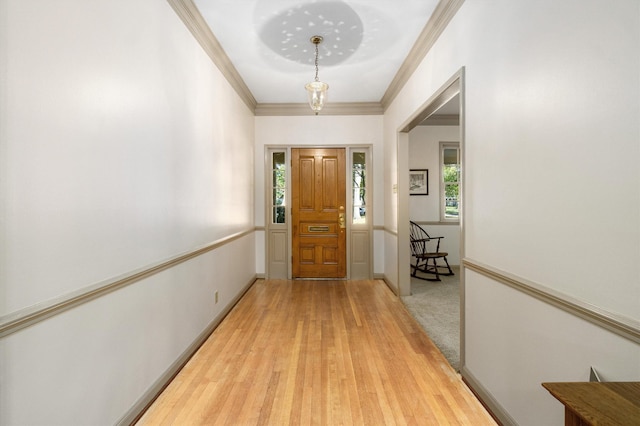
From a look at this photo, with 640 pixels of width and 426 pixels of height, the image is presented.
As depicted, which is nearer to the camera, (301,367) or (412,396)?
(412,396)

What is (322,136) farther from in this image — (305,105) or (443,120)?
(443,120)

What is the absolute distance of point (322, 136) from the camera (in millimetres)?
5379

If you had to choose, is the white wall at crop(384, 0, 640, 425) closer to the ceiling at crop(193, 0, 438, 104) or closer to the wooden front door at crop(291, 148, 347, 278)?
the ceiling at crop(193, 0, 438, 104)

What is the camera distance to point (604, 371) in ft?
4.02

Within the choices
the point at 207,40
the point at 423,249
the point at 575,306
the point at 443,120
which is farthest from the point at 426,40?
the point at 423,249

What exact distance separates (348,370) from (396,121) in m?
3.27

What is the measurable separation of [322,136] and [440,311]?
3205 mm

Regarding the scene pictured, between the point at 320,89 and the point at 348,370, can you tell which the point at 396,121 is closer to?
the point at 320,89

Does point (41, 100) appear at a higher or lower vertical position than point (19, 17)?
lower

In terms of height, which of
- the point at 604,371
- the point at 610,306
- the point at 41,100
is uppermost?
the point at 41,100

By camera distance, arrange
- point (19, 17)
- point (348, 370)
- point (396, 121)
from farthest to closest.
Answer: point (396, 121) < point (348, 370) < point (19, 17)

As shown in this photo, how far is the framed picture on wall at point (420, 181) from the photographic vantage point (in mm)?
6172

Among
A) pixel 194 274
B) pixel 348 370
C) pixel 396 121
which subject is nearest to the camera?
pixel 348 370

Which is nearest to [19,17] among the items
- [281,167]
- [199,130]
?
[199,130]
